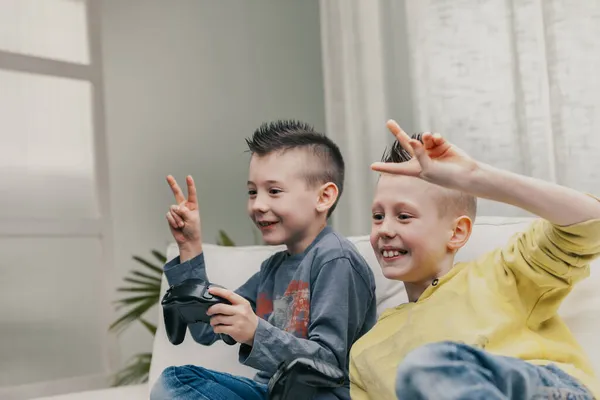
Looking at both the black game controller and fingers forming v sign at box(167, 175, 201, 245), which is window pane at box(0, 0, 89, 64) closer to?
fingers forming v sign at box(167, 175, 201, 245)

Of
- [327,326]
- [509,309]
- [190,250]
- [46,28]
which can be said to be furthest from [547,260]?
[46,28]

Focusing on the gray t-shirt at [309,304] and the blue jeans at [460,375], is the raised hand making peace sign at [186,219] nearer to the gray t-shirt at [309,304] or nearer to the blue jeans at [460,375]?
the gray t-shirt at [309,304]

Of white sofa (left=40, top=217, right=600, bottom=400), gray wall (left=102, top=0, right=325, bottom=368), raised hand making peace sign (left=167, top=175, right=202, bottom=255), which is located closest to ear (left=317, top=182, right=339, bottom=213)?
white sofa (left=40, top=217, right=600, bottom=400)

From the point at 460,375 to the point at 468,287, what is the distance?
1.21ft

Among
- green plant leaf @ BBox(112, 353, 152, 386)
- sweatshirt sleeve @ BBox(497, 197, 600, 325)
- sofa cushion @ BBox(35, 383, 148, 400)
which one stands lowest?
green plant leaf @ BBox(112, 353, 152, 386)

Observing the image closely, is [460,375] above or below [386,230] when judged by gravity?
below

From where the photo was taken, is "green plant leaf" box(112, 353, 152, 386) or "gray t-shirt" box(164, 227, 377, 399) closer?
"gray t-shirt" box(164, 227, 377, 399)

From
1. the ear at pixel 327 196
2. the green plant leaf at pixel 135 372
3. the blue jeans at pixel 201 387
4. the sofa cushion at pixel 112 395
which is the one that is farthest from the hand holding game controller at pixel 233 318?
the green plant leaf at pixel 135 372

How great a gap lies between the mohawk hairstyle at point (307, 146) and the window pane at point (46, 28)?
6.48ft

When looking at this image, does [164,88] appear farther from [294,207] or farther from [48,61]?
[294,207]

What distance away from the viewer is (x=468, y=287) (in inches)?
48.9

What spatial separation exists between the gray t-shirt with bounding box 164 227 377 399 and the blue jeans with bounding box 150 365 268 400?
0.05 meters

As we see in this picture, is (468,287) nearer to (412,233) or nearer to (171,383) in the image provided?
(412,233)

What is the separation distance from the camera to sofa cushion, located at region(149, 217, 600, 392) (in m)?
1.30
